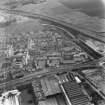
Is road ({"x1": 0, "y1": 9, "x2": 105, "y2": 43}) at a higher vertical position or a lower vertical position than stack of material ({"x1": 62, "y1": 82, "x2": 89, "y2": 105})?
higher

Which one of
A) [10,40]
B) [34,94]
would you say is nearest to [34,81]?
[34,94]

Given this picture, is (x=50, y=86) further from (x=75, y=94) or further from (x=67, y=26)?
(x=67, y=26)

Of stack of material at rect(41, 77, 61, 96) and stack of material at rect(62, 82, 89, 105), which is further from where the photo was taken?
stack of material at rect(41, 77, 61, 96)

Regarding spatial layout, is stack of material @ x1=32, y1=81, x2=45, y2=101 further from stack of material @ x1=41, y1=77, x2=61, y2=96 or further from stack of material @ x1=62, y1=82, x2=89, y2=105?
stack of material @ x1=62, y1=82, x2=89, y2=105

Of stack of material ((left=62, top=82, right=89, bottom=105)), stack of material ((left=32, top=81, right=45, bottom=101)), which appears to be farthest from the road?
stack of material ((left=32, top=81, right=45, bottom=101))

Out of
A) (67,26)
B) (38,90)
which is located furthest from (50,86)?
(67,26)

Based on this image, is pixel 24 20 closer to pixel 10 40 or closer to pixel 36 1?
pixel 10 40

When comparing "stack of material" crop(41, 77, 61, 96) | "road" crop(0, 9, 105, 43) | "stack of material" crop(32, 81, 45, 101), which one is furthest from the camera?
"road" crop(0, 9, 105, 43)
